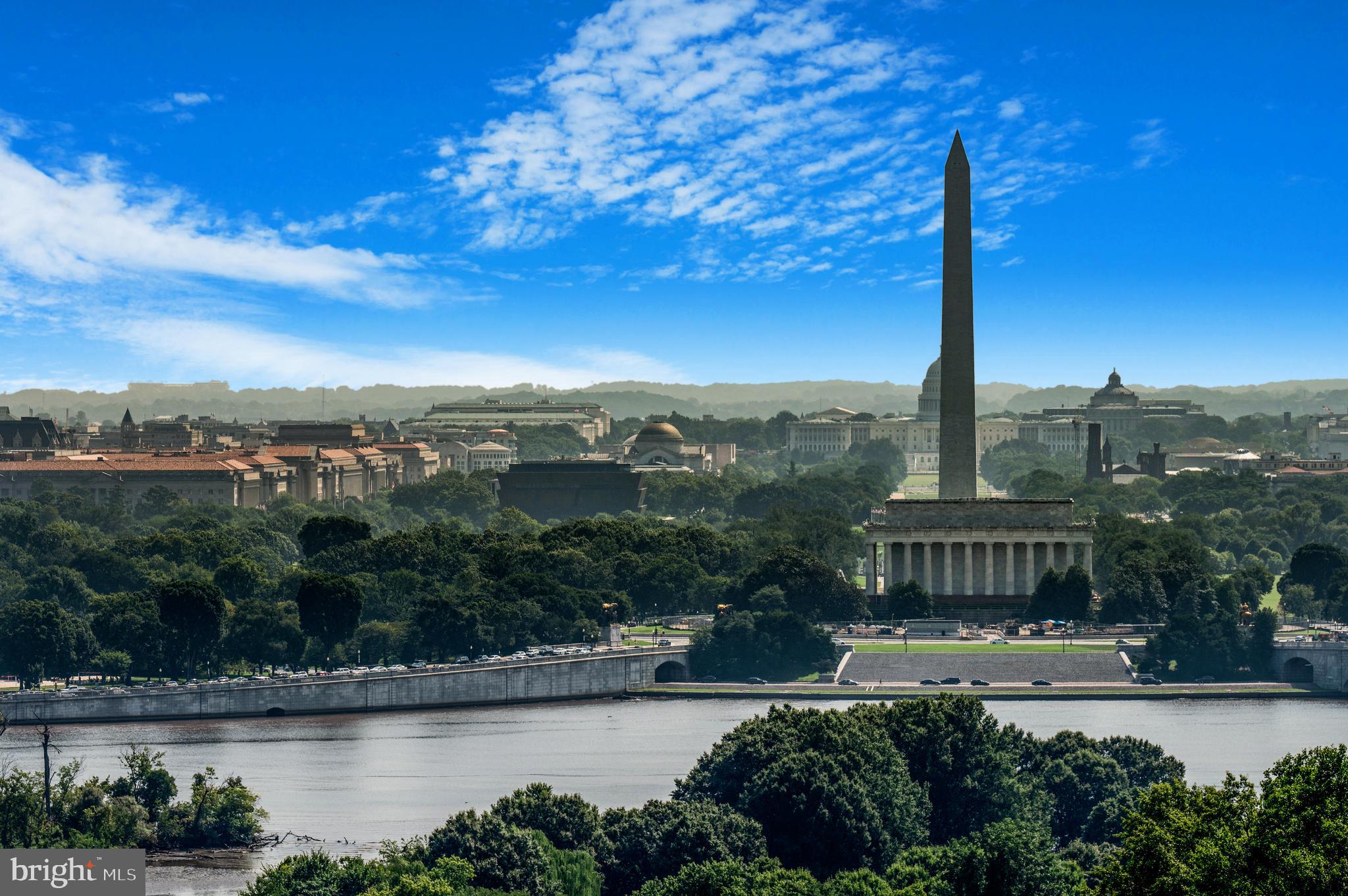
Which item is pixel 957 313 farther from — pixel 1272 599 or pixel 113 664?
pixel 113 664

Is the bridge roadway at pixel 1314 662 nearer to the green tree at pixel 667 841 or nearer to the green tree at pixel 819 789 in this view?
the green tree at pixel 819 789

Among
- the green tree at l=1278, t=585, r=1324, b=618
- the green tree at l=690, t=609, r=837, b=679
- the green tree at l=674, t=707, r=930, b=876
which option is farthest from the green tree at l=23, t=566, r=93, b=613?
the green tree at l=1278, t=585, r=1324, b=618

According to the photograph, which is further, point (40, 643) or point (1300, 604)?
point (1300, 604)

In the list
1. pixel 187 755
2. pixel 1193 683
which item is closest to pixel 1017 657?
pixel 1193 683

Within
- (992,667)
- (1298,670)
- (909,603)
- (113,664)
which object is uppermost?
(909,603)

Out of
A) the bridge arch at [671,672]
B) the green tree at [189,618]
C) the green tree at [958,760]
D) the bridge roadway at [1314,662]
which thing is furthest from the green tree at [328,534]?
the green tree at [958,760]

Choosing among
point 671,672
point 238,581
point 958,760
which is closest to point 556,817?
point 958,760

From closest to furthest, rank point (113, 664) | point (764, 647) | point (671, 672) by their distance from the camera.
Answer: point (113, 664) → point (764, 647) → point (671, 672)
